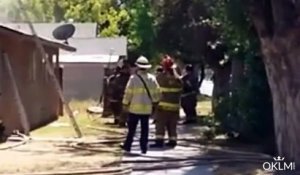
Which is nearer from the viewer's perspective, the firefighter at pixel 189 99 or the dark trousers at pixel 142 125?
the dark trousers at pixel 142 125

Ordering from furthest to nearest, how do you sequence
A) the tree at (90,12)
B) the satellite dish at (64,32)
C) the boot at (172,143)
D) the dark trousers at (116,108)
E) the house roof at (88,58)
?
1. the tree at (90,12)
2. the house roof at (88,58)
3. the satellite dish at (64,32)
4. the dark trousers at (116,108)
5. the boot at (172,143)

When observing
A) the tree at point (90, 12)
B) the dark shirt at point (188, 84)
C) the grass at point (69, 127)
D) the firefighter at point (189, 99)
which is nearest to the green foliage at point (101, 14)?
the tree at point (90, 12)

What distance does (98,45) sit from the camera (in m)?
39.4

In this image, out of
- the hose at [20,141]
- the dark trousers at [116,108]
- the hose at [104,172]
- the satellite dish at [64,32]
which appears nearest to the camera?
the hose at [104,172]

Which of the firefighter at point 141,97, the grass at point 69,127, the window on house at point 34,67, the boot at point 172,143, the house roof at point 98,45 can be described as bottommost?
the boot at point 172,143

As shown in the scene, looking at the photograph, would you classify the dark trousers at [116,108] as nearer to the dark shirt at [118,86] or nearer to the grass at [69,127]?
the dark shirt at [118,86]

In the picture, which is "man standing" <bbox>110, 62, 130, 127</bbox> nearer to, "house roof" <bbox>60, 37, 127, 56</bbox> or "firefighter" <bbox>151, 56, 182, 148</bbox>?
"firefighter" <bbox>151, 56, 182, 148</bbox>

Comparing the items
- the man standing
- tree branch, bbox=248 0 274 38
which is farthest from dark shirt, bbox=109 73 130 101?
tree branch, bbox=248 0 274 38

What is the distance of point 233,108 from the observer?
57.1 ft

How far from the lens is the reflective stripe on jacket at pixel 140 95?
14.5m

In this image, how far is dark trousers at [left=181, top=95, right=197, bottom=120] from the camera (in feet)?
81.3

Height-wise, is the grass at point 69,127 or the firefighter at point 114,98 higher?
the firefighter at point 114,98

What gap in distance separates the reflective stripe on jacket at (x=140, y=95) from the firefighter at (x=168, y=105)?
1782 millimetres

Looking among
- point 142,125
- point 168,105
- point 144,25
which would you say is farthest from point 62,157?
point 144,25
